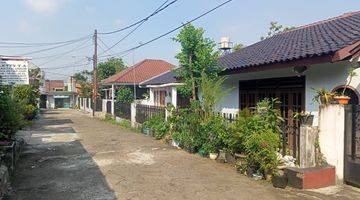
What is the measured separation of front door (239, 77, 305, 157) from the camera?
1027 cm

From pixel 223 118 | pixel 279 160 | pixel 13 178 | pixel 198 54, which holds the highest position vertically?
pixel 198 54

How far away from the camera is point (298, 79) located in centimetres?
1046

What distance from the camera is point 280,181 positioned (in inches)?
300

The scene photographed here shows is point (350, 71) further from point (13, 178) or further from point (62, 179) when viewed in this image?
point (13, 178)

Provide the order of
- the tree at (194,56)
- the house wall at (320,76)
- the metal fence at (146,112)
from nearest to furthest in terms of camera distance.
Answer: the house wall at (320,76)
the tree at (194,56)
the metal fence at (146,112)

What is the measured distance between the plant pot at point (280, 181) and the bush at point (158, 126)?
7485 millimetres

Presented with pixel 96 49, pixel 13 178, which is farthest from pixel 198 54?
pixel 96 49

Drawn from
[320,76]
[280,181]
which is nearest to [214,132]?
[320,76]

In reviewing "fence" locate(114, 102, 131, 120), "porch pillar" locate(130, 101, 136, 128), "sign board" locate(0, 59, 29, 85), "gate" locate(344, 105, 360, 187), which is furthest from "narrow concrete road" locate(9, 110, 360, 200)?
"fence" locate(114, 102, 131, 120)

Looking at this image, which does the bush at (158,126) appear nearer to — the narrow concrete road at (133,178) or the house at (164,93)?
the narrow concrete road at (133,178)

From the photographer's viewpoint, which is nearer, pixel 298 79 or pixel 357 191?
pixel 357 191

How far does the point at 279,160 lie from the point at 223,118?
2898 millimetres

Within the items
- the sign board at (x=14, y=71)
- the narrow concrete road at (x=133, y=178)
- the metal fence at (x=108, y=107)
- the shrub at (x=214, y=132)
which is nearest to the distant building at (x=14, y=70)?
the sign board at (x=14, y=71)

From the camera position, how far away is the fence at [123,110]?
24.2 metres
